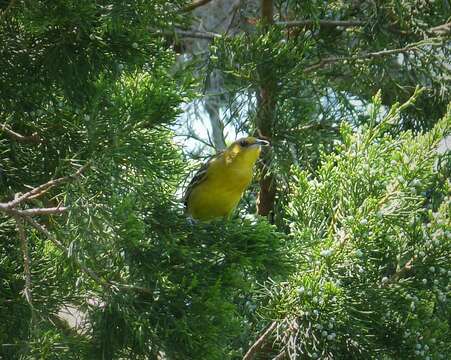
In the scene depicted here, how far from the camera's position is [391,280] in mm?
3105

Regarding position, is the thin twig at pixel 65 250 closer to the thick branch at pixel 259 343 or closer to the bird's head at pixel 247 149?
the thick branch at pixel 259 343

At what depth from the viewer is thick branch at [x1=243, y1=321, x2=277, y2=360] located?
306 centimetres

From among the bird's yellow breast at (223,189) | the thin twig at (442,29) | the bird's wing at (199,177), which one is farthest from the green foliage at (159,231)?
the thin twig at (442,29)

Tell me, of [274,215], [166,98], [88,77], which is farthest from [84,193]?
[274,215]

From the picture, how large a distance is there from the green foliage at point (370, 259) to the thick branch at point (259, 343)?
0.05 m

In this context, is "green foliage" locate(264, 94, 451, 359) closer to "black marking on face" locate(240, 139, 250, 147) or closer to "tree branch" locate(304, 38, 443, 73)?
"black marking on face" locate(240, 139, 250, 147)

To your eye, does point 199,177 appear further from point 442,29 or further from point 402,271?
point 442,29

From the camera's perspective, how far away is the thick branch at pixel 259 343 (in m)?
3.06

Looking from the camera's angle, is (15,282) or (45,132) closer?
(45,132)

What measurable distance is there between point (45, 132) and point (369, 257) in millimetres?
1282

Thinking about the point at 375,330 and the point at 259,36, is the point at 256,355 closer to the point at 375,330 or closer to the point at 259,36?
the point at 375,330

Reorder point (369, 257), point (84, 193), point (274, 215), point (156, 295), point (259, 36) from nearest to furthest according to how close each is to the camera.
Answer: point (84, 193) → point (156, 295) → point (369, 257) → point (259, 36) → point (274, 215)

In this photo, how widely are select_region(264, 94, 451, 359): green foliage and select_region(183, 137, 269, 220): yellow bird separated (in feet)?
2.38

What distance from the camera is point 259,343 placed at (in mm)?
3129
